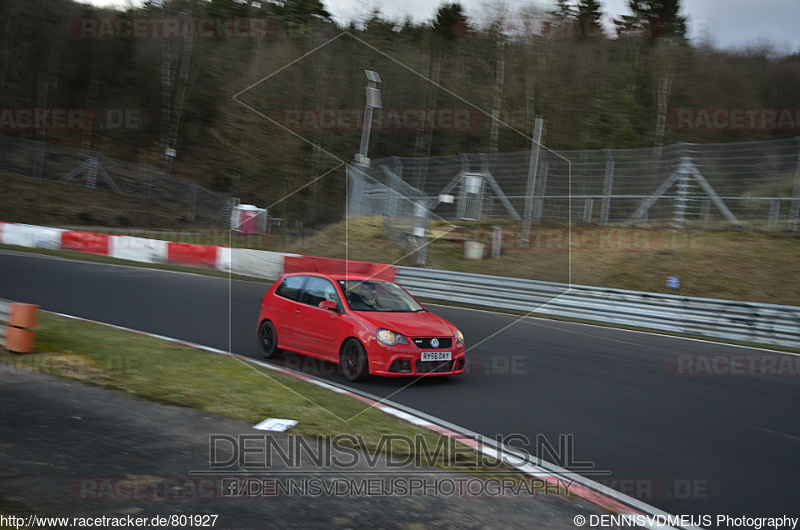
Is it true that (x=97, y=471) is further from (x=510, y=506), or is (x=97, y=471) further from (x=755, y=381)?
(x=755, y=381)

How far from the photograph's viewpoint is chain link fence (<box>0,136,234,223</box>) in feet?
116

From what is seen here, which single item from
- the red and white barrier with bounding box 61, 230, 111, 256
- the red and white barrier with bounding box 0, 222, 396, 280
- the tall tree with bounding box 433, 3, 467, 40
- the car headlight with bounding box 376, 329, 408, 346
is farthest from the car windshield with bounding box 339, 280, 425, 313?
the red and white barrier with bounding box 61, 230, 111, 256

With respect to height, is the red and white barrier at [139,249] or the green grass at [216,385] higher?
the red and white barrier at [139,249]

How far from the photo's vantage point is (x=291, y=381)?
6582 mm

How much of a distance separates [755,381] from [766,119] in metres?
22.9

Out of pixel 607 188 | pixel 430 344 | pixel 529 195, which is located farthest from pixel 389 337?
pixel 607 188

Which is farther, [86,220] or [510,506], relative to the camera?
[86,220]

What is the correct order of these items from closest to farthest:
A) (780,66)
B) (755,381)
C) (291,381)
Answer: (291,381) → (755,381) → (780,66)

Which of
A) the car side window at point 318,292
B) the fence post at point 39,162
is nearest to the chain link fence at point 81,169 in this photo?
the fence post at point 39,162

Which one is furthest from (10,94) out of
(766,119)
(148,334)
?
(766,119)

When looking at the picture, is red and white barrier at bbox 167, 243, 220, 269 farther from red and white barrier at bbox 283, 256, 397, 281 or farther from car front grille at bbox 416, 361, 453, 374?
red and white barrier at bbox 283, 256, 397, 281

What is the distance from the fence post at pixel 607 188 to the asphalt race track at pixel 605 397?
372 cm

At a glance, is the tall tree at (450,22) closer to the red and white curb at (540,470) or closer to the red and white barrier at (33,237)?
the red and white curb at (540,470)

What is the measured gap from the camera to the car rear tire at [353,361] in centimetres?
833
